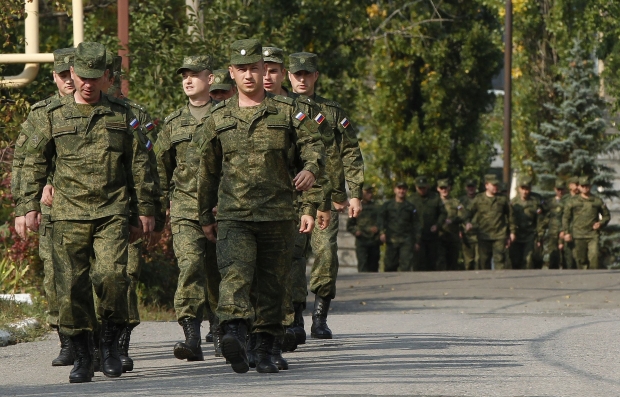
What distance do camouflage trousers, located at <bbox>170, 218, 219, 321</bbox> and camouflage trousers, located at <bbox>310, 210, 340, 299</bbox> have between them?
1525 millimetres

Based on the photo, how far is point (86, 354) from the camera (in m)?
9.34

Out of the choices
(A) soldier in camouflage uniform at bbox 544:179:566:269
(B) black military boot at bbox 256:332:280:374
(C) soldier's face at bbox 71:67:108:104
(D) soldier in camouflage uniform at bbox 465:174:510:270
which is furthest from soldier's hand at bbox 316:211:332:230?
(A) soldier in camouflage uniform at bbox 544:179:566:269

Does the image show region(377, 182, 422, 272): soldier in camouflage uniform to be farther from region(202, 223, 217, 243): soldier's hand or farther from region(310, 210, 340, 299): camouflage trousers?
region(202, 223, 217, 243): soldier's hand

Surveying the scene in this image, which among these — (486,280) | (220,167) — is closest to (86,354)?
(220,167)

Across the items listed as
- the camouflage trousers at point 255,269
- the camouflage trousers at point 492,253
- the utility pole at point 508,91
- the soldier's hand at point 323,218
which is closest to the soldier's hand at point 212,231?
the camouflage trousers at point 255,269

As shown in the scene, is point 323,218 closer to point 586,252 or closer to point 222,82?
point 222,82

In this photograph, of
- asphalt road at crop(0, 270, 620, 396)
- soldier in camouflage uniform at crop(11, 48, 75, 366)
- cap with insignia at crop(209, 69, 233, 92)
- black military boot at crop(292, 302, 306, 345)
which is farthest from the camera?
black military boot at crop(292, 302, 306, 345)

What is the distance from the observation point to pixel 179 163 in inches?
423

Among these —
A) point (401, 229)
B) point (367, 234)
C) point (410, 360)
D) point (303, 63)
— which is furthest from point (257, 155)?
point (367, 234)

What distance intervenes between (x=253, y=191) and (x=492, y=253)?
18.1 m

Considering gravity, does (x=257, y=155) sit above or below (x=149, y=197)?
above

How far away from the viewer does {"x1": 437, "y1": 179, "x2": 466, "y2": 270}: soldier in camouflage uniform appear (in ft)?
89.4

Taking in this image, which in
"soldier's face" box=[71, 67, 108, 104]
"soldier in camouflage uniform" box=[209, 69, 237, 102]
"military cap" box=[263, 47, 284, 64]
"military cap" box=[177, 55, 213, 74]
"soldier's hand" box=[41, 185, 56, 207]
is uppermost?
"military cap" box=[263, 47, 284, 64]

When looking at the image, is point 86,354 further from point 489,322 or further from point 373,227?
point 373,227
